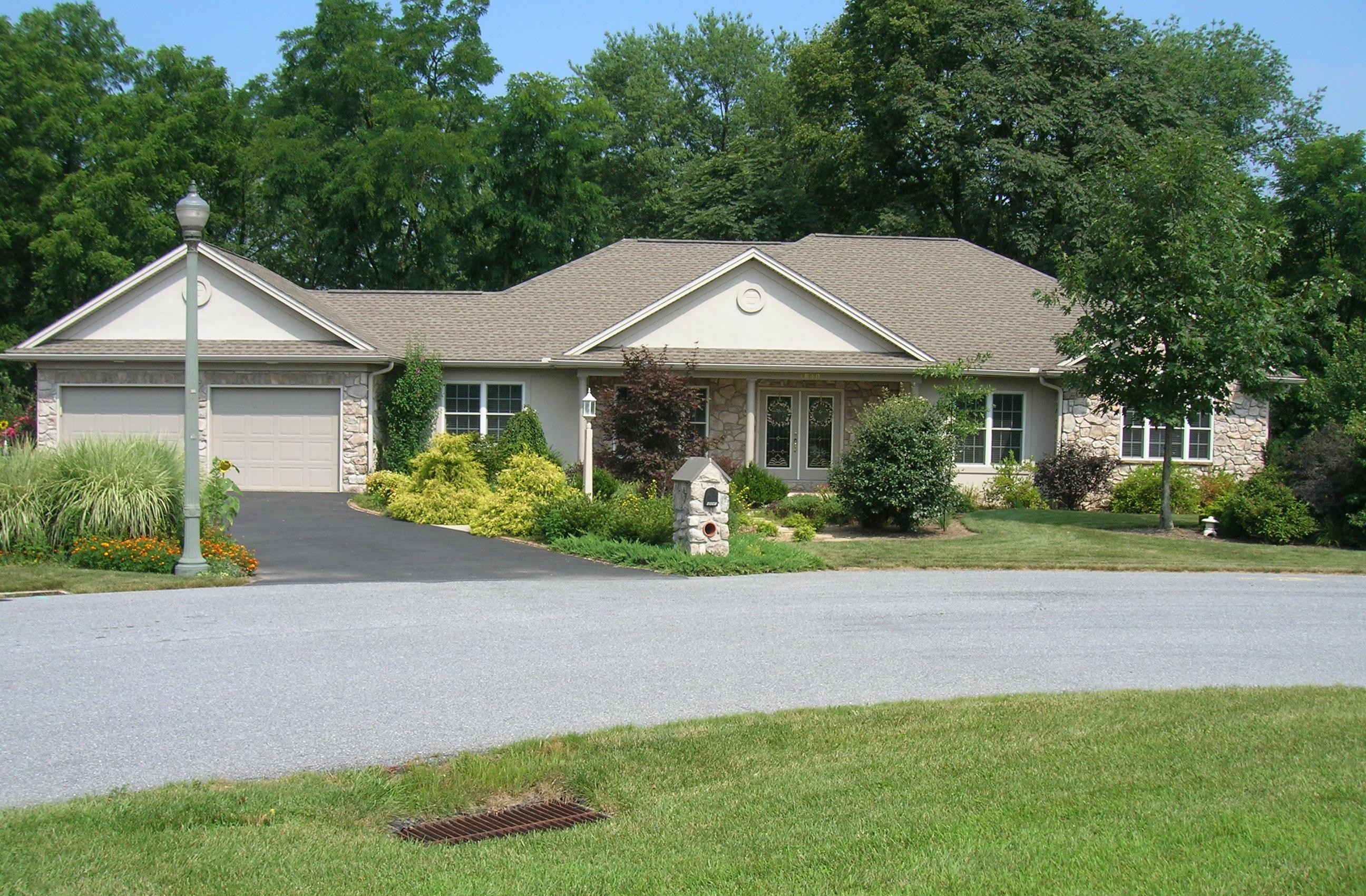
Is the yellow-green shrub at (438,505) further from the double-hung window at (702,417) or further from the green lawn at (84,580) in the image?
the green lawn at (84,580)

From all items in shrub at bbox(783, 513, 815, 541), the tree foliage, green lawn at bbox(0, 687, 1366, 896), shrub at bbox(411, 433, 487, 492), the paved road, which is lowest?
the paved road

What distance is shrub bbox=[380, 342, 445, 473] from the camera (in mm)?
24516

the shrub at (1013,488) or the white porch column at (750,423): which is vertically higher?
the white porch column at (750,423)

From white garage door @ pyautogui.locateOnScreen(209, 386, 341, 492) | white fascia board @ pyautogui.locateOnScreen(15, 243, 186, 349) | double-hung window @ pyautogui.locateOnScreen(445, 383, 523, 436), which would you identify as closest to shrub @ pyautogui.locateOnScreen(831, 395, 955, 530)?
double-hung window @ pyautogui.locateOnScreen(445, 383, 523, 436)

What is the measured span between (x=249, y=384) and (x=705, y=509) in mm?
12394

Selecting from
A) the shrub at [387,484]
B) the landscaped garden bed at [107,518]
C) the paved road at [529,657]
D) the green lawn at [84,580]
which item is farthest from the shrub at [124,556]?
the shrub at [387,484]

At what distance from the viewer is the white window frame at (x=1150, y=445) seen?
24844 millimetres

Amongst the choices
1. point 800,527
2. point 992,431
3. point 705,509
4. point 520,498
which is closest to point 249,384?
point 520,498

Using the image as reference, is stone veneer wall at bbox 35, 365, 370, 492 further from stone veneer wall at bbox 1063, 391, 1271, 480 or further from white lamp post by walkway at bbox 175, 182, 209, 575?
stone veneer wall at bbox 1063, 391, 1271, 480

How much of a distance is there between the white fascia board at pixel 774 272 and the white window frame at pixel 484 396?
1.83 metres

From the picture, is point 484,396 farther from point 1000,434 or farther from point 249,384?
point 1000,434

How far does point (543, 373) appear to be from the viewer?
25.2 metres

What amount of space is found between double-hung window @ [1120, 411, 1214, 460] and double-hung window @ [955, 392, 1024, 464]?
2.13 m

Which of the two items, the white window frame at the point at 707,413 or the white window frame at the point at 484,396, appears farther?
the white window frame at the point at 707,413
